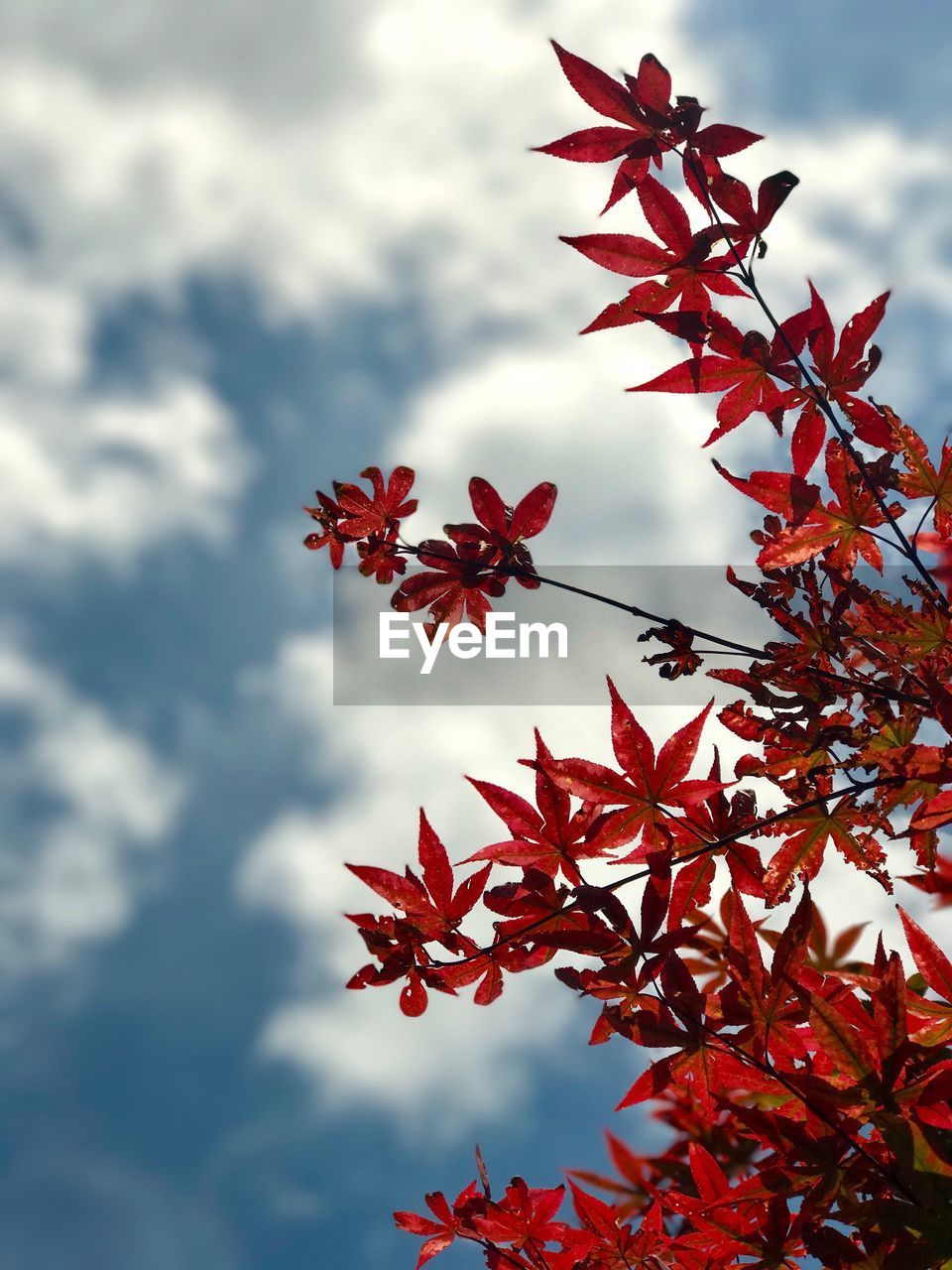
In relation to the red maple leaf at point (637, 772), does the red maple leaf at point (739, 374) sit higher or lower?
higher

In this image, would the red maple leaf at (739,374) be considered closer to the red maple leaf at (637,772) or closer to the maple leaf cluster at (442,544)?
the maple leaf cluster at (442,544)

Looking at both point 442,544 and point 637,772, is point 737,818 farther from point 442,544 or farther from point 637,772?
point 442,544

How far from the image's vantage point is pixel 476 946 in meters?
2.10

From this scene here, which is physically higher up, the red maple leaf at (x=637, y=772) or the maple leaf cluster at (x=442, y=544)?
the maple leaf cluster at (x=442, y=544)

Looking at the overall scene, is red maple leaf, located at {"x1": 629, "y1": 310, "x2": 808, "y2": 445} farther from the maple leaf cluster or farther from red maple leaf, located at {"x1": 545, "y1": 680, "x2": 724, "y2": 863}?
red maple leaf, located at {"x1": 545, "y1": 680, "x2": 724, "y2": 863}

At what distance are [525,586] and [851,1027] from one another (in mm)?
1260

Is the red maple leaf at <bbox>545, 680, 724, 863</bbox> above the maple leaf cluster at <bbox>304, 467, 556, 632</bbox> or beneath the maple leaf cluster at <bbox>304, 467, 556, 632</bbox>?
beneath

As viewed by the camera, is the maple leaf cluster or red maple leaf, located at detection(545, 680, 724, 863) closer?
red maple leaf, located at detection(545, 680, 724, 863)

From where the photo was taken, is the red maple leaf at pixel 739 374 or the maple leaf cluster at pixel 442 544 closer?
the red maple leaf at pixel 739 374

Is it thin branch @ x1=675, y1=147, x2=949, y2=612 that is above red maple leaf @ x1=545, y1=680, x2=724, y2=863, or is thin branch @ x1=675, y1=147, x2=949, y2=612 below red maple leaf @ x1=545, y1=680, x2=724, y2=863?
above

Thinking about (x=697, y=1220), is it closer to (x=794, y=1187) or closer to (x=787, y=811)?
(x=794, y=1187)

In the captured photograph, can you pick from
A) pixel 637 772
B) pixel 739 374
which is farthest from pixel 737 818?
pixel 739 374

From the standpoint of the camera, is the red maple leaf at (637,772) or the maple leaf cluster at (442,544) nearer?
the red maple leaf at (637,772)

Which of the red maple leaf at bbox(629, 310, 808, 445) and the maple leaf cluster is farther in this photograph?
the maple leaf cluster
